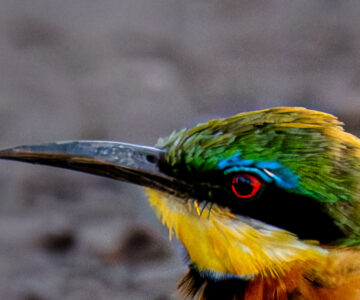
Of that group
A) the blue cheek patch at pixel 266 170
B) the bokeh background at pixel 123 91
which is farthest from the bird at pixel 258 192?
the bokeh background at pixel 123 91

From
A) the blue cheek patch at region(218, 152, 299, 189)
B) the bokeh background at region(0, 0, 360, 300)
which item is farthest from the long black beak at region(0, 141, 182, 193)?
the bokeh background at region(0, 0, 360, 300)

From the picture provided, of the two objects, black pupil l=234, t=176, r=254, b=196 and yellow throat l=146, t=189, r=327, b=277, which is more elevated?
black pupil l=234, t=176, r=254, b=196

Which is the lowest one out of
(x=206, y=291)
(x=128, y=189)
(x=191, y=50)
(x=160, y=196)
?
(x=206, y=291)

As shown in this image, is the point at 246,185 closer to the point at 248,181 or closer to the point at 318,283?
the point at 248,181

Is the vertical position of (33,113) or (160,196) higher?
(33,113)

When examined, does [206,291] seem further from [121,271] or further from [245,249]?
[121,271]

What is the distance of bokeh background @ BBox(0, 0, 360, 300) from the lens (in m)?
3.48

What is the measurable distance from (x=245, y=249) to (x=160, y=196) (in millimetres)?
302

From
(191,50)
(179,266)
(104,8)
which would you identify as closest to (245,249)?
(179,266)

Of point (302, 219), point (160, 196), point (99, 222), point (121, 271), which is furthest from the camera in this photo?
point (99, 222)

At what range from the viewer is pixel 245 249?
1.93 metres

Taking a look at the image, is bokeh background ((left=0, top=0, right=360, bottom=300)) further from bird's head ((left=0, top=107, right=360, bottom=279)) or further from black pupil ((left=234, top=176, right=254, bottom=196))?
black pupil ((left=234, top=176, right=254, bottom=196))

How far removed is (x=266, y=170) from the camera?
6.06 ft

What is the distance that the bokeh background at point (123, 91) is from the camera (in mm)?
3484
